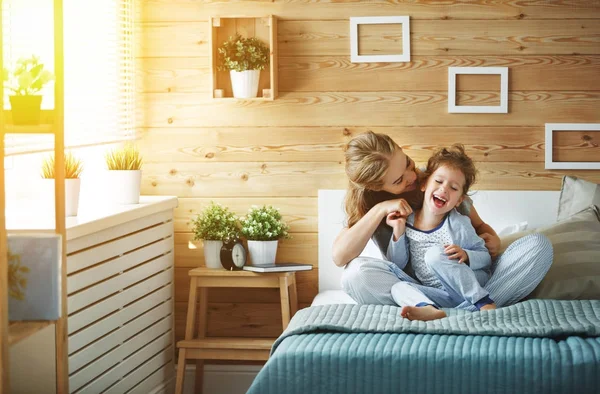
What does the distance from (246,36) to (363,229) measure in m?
1.05

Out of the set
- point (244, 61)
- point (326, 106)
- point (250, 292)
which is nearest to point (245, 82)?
point (244, 61)

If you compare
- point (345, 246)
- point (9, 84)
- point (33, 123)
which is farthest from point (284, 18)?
point (33, 123)

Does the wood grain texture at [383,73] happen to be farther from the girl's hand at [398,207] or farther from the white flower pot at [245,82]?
the girl's hand at [398,207]

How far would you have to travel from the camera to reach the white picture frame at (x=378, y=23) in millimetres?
3504

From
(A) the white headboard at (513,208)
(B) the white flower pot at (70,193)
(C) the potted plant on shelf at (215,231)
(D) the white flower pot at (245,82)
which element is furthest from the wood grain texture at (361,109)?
(B) the white flower pot at (70,193)

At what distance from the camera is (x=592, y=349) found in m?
2.32

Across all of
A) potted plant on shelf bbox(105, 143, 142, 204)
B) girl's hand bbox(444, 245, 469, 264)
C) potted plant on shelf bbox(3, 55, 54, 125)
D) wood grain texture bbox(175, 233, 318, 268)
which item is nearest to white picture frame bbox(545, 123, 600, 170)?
girl's hand bbox(444, 245, 469, 264)

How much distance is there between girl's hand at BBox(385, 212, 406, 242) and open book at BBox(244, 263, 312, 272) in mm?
539

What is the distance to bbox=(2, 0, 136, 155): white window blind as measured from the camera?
273cm

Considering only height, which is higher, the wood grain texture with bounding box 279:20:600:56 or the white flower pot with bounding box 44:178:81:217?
the wood grain texture with bounding box 279:20:600:56

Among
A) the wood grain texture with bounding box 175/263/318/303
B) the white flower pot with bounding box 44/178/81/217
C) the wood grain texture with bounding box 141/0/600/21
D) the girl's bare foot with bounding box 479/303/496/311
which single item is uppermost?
the wood grain texture with bounding box 141/0/600/21

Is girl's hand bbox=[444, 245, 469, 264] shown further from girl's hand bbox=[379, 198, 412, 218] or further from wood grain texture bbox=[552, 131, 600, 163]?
wood grain texture bbox=[552, 131, 600, 163]

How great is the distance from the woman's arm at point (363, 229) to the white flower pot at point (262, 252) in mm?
440

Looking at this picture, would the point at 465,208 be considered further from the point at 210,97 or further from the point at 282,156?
the point at 210,97
